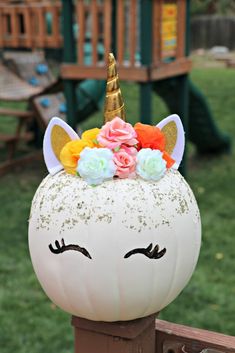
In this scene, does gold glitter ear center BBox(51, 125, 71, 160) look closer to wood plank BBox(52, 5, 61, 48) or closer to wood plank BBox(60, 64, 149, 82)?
wood plank BBox(60, 64, 149, 82)

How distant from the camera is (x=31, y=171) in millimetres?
6879

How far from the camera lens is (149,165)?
1.32 meters

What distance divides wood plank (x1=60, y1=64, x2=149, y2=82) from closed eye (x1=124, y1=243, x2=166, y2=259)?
4.12 m

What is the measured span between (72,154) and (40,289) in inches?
108

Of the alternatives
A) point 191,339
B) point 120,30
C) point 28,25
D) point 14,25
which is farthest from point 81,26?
point 191,339

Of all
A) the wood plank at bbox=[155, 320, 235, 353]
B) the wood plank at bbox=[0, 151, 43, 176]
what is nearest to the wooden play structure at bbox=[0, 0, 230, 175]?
the wood plank at bbox=[0, 151, 43, 176]

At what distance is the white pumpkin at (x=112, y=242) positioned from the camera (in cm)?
128

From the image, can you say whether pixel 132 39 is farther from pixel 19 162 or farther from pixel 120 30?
pixel 19 162

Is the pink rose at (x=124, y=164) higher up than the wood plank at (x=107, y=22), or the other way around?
the pink rose at (x=124, y=164)

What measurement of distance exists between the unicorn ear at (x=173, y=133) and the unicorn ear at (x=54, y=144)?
222 millimetres

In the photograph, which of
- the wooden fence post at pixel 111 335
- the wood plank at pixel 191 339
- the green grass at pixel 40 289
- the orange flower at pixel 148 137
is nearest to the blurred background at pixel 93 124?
the green grass at pixel 40 289

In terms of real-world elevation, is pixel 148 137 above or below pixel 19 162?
above

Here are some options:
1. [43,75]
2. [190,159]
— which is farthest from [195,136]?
[43,75]

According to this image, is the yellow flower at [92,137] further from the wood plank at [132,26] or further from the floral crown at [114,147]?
the wood plank at [132,26]
